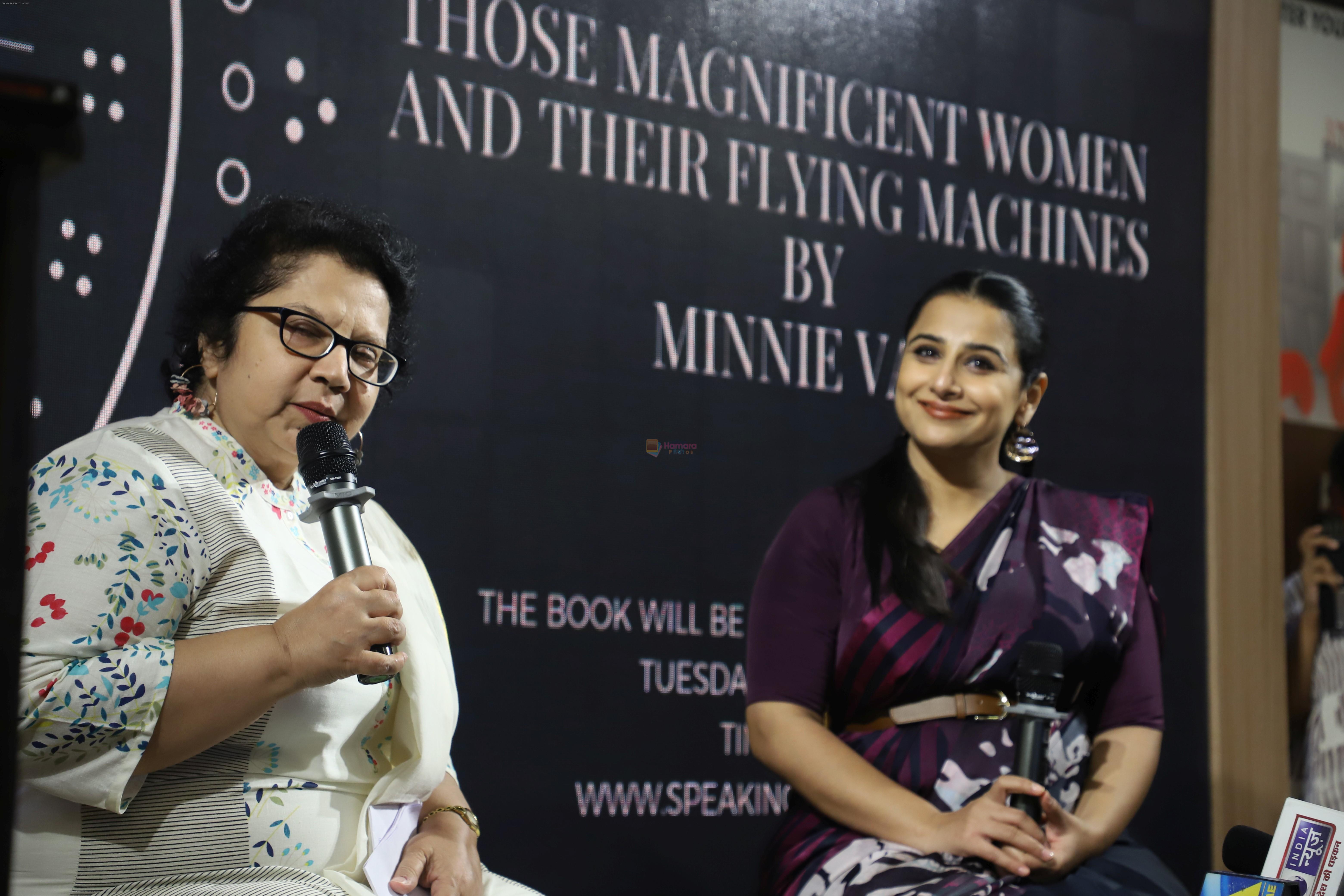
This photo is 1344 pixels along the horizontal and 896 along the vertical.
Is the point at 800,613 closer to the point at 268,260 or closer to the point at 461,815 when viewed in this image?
the point at 461,815

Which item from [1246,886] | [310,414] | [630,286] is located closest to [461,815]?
[310,414]

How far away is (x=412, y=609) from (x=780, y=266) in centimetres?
133

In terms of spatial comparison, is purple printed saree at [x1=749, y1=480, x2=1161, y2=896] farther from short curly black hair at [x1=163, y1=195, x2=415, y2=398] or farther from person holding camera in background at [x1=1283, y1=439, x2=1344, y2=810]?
person holding camera in background at [x1=1283, y1=439, x2=1344, y2=810]

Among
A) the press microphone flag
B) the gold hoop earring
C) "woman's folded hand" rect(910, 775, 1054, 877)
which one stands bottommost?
"woman's folded hand" rect(910, 775, 1054, 877)

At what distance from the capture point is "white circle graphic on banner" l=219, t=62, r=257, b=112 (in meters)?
2.25

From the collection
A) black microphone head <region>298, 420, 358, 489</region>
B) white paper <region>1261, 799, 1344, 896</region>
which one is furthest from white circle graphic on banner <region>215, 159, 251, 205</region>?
white paper <region>1261, 799, 1344, 896</region>

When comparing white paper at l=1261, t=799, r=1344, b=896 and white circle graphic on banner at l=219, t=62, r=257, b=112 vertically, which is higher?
white circle graphic on banner at l=219, t=62, r=257, b=112

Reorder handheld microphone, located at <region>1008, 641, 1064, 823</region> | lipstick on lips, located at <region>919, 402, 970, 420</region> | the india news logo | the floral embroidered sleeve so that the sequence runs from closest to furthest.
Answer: the floral embroidered sleeve, the india news logo, handheld microphone, located at <region>1008, 641, 1064, 823</region>, lipstick on lips, located at <region>919, 402, 970, 420</region>

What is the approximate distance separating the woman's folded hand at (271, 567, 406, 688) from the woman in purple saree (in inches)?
39.4

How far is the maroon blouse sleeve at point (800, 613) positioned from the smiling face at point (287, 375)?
905 millimetres

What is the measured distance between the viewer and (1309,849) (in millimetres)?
1634

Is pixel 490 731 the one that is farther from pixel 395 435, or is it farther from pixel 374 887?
pixel 374 887

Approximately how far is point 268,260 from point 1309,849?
5.41 ft

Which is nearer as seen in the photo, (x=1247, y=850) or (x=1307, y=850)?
(x=1307, y=850)
